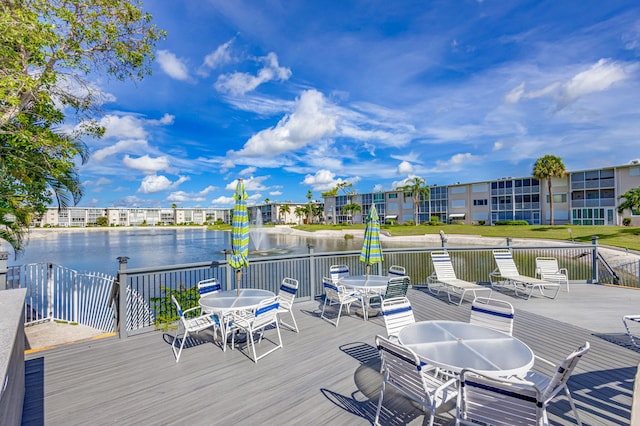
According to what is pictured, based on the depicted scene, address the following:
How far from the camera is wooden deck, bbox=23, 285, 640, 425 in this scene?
2691 millimetres

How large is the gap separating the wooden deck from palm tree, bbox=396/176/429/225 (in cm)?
5194

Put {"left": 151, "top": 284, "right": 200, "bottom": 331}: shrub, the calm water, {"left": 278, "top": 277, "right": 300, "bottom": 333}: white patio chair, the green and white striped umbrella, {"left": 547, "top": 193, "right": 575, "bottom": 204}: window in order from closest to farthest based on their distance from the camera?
{"left": 278, "top": 277, "right": 300, "bottom": 333}: white patio chair, {"left": 151, "top": 284, "right": 200, "bottom": 331}: shrub, the green and white striped umbrella, the calm water, {"left": 547, "top": 193, "right": 575, "bottom": 204}: window

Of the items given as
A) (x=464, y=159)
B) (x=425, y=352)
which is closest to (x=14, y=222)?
(x=425, y=352)

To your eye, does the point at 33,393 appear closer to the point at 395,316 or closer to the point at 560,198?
the point at 395,316

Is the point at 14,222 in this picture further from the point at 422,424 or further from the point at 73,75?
the point at 422,424

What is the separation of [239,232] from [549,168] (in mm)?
46255

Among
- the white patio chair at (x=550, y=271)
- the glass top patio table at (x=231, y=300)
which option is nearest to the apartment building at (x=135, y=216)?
the white patio chair at (x=550, y=271)

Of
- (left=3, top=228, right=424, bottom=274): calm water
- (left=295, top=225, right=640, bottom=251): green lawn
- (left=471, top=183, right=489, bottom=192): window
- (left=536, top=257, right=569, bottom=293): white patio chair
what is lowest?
(left=3, top=228, right=424, bottom=274): calm water

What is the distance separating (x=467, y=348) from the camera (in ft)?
8.95

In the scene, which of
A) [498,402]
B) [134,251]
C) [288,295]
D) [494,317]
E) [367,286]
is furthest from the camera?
[134,251]

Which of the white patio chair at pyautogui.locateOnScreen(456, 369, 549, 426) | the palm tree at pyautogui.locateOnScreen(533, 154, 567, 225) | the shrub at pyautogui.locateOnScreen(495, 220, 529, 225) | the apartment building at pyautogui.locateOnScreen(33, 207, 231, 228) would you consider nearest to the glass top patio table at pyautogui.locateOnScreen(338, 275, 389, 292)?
the white patio chair at pyautogui.locateOnScreen(456, 369, 549, 426)

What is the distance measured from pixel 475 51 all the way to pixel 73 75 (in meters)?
→ 15.8

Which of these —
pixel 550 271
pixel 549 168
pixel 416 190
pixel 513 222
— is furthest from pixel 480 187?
pixel 550 271

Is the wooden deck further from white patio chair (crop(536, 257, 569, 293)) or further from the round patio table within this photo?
Answer: white patio chair (crop(536, 257, 569, 293))
